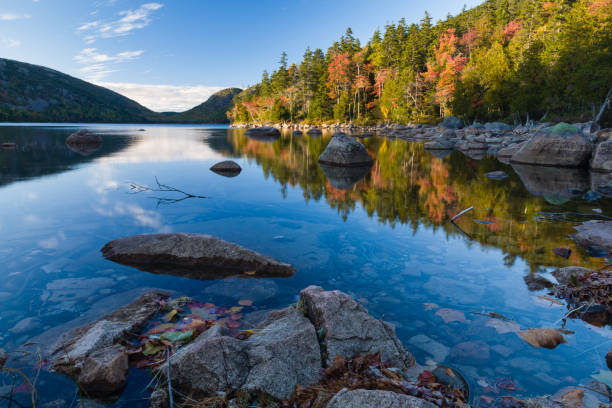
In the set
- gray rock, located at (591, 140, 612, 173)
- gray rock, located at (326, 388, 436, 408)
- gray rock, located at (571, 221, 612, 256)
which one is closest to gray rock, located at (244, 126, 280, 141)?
gray rock, located at (591, 140, 612, 173)

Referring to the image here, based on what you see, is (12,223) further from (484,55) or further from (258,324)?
(484,55)

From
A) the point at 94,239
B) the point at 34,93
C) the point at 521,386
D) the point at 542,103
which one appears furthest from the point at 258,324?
the point at 34,93

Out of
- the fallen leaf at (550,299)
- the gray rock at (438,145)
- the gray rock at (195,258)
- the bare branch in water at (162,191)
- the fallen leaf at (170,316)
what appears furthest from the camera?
the gray rock at (438,145)

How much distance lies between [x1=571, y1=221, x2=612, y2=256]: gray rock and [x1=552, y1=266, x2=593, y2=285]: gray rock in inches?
67.5

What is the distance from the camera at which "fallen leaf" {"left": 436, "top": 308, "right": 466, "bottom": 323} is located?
398 cm

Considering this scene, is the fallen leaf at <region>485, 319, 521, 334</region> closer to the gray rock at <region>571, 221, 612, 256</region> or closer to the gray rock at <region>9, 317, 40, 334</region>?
the gray rock at <region>571, 221, 612, 256</region>

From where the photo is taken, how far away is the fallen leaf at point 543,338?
11.5ft

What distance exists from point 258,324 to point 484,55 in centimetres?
5581

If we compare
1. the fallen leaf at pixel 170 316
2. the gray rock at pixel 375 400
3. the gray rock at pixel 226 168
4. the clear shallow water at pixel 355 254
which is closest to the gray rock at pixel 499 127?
the clear shallow water at pixel 355 254

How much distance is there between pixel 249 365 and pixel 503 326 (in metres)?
3.13

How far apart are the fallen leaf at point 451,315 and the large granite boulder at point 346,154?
14.3 meters

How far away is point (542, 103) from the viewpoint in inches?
1462

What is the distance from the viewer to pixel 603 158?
1602 cm

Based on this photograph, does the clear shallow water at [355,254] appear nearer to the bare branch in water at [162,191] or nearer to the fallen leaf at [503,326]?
the fallen leaf at [503,326]
